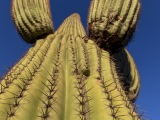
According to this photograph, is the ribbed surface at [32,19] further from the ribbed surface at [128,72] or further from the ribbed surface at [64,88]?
the ribbed surface at [128,72]

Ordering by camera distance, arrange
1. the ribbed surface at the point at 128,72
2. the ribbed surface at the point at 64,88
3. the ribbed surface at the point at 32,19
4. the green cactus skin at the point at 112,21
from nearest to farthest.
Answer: the ribbed surface at the point at 64,88, the green cactus skin at the point at 112,21, the ribbed surface at the point at 32,19, the ribbed surface at the point at 128,72

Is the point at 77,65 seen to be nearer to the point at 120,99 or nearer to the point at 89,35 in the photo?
the point at 120,99

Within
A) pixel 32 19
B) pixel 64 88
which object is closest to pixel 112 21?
pixel 32 19

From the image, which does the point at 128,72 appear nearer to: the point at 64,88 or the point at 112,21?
the point at 112,21

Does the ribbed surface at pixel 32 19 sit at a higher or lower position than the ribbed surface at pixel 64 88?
higher

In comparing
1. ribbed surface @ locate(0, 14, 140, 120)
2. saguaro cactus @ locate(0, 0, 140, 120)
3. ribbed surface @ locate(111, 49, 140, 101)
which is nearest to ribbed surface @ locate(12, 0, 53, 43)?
saguaro cactus @ locate(0, 0, 140, 120)

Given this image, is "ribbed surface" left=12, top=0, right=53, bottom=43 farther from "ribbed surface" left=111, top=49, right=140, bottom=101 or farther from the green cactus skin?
"ribbed surface" left=111, top=49, right=140, bottom=101

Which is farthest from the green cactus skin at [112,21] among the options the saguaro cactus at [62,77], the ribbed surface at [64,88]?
the ribbed surface at [64,88]
